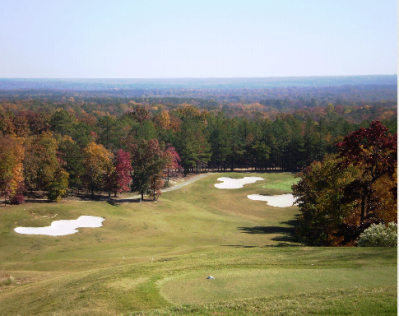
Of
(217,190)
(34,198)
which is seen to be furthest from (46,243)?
(217,190)

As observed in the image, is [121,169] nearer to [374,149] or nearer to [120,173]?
[120,173]

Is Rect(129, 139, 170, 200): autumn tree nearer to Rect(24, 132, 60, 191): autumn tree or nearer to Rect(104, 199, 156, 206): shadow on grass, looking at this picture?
Rect(104, 199, 156, 206): shadow on grass

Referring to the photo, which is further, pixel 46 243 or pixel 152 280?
pixel 46 243

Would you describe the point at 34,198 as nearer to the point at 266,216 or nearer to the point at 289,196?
the point at 266,216

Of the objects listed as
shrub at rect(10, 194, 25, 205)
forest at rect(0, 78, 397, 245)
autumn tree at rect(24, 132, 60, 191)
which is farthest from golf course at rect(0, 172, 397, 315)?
autumn tree at rect(24, 132, 60, 191)

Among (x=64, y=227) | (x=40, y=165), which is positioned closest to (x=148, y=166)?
(x=40, y=165)

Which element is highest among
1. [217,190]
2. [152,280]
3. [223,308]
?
[223,308]
